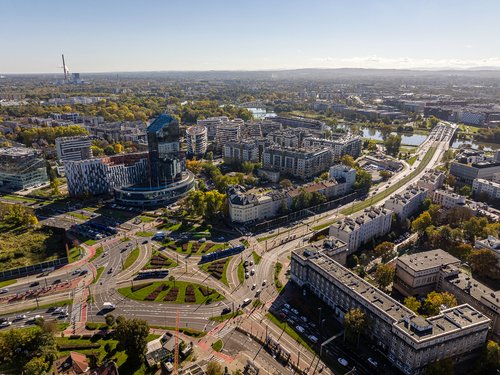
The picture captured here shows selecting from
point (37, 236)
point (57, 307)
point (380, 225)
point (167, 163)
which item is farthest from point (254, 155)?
point (57, 307)

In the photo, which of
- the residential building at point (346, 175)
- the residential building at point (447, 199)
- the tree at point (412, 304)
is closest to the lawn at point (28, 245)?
the tree at point (412, 304)

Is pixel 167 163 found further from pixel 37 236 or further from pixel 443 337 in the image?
pixel 443 337

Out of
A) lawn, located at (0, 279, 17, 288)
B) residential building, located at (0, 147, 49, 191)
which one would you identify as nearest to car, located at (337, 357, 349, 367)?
lawn, located at (0, 279, 17, 288)

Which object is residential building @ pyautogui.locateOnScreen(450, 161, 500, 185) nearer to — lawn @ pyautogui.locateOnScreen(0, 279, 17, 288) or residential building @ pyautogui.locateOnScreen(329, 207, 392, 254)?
residential building @ pyautogui.locateOnScreen(329, 207, 392, 254)

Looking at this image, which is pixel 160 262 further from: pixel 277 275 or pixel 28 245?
pixel 28 245

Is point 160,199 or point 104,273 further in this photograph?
point 160,199

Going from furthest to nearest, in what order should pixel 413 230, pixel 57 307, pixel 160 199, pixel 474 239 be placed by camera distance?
pixel 160 199 → pixel 413 230 → pixel 474 239 → pixel 57 307
